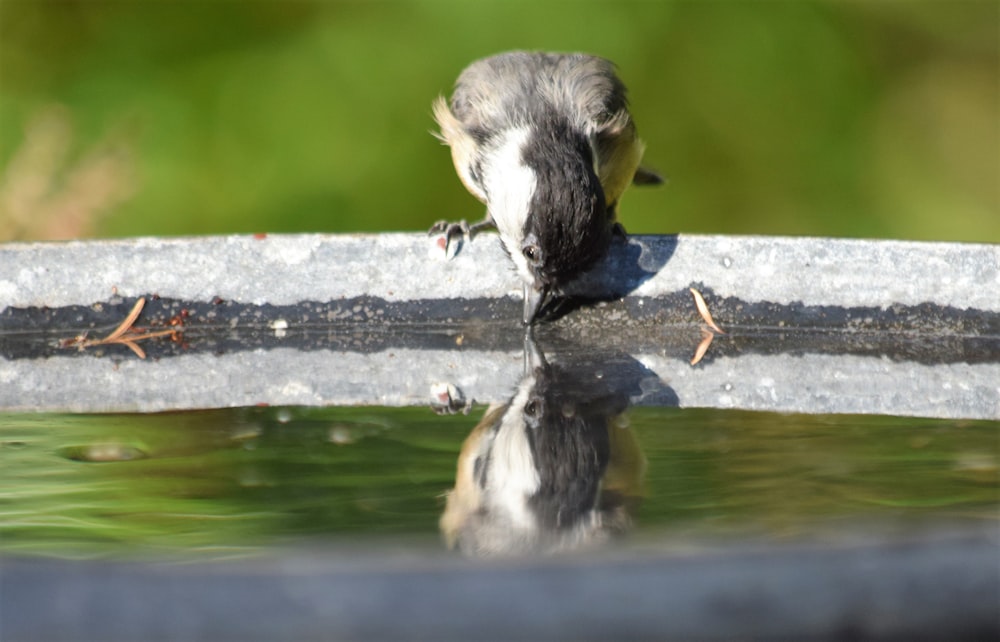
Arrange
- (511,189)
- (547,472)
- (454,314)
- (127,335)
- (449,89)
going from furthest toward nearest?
(449,89) < (511,189) < (454,314) < (127,335) < (547,472)

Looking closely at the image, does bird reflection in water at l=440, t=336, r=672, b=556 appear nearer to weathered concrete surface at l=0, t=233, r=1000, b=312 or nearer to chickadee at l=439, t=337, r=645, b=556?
chickadee at l=439, t=337, r=645, b=556

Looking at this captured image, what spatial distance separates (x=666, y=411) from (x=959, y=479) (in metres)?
0.56

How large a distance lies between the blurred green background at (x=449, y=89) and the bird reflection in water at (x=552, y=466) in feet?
9.91

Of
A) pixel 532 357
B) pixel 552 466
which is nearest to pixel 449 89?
pixel 532 357

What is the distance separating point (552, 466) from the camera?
188 cm

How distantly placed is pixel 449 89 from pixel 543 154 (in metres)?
2.24

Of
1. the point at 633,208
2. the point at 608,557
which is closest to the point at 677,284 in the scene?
the point at 608,557

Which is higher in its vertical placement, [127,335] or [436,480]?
[127,335]

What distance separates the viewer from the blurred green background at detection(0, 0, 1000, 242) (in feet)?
17.3

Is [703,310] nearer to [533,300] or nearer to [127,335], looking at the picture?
[533,300]

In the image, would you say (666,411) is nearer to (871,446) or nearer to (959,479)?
(871,446)

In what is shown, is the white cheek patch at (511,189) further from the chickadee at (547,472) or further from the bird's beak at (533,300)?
the chickadee at (547,472)

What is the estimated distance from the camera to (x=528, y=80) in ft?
12.6

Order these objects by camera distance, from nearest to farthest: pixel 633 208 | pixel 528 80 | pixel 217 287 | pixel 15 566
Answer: pixel 15 566 < pixel 217 287 < pixel 528 80 < pixel 633 208
